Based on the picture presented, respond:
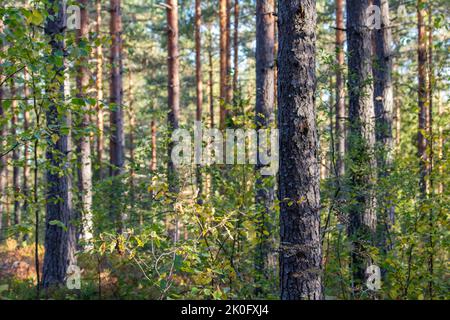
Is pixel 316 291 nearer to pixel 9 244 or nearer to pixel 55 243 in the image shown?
pixel 55 243

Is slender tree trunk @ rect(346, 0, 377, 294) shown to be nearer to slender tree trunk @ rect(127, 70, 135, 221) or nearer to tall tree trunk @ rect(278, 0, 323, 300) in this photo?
tall tree trunk @ rect(278, 0, 323, 300)

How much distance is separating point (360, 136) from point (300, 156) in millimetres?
2244

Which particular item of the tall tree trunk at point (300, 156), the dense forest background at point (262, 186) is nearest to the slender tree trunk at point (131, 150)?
the dense forest background at point (262, 186)

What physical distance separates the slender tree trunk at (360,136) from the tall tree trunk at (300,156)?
5.97 ft

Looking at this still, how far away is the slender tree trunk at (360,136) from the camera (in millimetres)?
6223

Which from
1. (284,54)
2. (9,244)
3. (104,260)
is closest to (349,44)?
(284,54)

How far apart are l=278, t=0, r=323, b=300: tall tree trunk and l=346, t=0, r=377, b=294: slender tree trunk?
1.82m

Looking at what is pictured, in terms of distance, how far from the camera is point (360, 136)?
20.2 feet

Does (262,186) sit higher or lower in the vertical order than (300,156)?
lower

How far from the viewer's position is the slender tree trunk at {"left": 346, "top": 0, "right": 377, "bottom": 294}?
622 cm

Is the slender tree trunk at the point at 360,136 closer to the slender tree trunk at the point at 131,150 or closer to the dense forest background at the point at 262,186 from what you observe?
the dense forest background at the point at 262,186

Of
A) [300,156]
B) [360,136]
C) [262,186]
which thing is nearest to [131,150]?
[262,186]

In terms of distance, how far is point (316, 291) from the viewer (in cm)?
432

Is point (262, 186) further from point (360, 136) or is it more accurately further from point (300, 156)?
point (300, 156)
